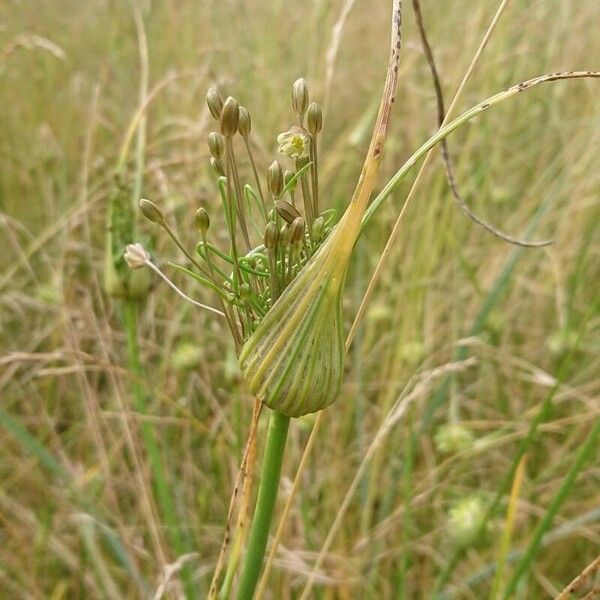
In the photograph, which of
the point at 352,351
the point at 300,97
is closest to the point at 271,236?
the point at 300,97

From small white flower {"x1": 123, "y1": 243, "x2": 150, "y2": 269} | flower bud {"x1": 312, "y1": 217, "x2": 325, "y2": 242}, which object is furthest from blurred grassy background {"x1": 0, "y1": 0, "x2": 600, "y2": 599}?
flower bud {"x1": 312, "y1": 217, "x2": 325, "y2": 242}

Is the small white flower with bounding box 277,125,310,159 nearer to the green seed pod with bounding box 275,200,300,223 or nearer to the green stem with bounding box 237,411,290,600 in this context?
the green seed pod with bounding box 275,200,300,223

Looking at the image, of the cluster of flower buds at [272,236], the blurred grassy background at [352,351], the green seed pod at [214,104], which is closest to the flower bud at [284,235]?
the cluster of flower buds at [272,236]

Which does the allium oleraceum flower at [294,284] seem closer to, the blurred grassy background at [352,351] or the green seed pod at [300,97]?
the green seed pod at [300,97]

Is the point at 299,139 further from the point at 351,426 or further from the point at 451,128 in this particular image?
the point at 351,426

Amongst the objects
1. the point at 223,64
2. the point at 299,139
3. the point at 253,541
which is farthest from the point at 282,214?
the point at 223,64
